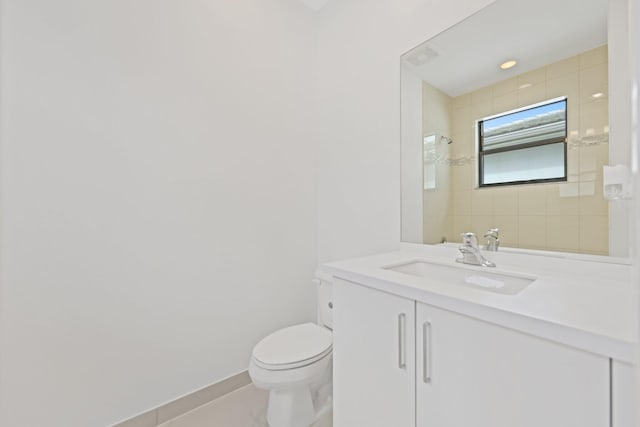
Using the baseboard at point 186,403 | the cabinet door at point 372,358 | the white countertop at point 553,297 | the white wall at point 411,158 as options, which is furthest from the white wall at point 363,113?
the baseboard at point 186,403

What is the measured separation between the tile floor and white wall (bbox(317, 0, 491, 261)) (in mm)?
945

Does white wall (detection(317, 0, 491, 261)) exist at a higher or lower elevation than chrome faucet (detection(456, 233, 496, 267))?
higher

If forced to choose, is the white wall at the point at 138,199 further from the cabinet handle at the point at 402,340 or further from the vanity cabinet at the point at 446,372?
the cabinet handle at the point at 402,340

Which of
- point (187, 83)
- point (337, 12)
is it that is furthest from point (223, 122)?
point (337, 12)

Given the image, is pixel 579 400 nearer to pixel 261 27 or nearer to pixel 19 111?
pixel 19 111

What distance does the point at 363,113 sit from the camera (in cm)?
169

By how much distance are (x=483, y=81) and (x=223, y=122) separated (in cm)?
137

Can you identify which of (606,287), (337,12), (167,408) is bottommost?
(167,408)

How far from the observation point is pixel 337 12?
6.07 ft

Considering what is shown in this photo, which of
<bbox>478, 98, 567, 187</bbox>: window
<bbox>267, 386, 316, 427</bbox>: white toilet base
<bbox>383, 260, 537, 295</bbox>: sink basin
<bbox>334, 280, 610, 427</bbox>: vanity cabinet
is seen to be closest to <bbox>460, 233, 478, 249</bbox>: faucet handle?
<bbox>383, 260, 537, 295</bbox>: sink basin

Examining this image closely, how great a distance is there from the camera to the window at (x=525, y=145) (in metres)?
1.01

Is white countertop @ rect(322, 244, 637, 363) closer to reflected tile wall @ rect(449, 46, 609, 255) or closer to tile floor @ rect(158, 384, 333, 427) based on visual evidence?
reflected tile wall @ rect(449, 46, 609, 255)

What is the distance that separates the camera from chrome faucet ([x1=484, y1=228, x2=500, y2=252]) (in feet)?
3.78

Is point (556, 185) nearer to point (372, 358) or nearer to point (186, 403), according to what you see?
point (372, 358)
